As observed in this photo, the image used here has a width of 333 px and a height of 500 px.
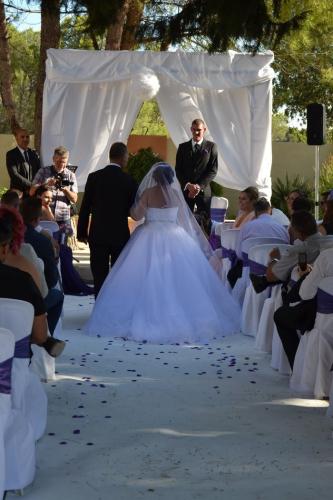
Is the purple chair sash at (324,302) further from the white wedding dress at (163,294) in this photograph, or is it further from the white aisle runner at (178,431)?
the white wedding dress at (163,294)

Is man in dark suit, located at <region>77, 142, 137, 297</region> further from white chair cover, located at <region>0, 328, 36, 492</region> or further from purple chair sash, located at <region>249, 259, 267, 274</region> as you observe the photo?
white chair cover, located at <region>0, 328, 36, 492</region>

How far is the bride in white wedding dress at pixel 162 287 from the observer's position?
8.91 m

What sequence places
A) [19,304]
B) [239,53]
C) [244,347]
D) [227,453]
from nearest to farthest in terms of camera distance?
[19,304] → [227,453] → [244,347] → [239,53]

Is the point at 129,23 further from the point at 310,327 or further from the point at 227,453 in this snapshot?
the point at 227,453

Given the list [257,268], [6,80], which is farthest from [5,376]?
[6,80]

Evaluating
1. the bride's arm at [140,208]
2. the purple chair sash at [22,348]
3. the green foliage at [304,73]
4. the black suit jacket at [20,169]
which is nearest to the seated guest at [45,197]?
the bride's arm at [140,208]

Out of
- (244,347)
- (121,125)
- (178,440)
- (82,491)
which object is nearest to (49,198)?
(244,347)

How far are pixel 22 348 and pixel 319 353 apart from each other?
2424mm

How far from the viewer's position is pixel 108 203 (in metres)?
9.72

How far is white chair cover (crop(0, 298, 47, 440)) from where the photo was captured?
446 cm

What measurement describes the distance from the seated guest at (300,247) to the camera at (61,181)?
514 cm

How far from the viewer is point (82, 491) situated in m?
4.50

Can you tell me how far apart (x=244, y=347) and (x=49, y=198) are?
362cm

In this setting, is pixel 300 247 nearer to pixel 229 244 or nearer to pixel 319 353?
pixel 319 353
